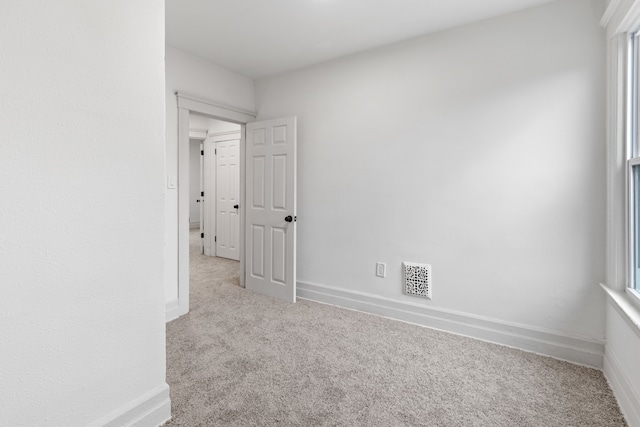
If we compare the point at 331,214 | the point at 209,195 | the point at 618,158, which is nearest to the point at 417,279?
the point at 331,214

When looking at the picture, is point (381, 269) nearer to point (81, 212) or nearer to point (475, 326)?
point (475, 326)

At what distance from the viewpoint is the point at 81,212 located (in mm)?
1293

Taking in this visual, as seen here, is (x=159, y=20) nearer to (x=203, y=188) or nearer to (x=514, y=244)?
(x=514, y=244)

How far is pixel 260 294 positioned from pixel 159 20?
111 inches

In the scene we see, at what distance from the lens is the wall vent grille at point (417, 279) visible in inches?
108

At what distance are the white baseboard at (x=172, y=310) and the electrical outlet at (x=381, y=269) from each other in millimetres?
1957

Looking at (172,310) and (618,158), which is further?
(172,310)

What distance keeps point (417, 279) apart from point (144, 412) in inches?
86.8

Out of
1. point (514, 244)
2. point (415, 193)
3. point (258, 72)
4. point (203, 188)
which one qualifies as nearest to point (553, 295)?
point (514, 244)

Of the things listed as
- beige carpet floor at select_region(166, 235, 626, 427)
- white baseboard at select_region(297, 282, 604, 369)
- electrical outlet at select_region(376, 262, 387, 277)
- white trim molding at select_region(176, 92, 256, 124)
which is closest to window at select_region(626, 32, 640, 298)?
white baseboard at select_region(297, 282, 604, 369)

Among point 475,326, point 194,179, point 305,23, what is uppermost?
point 305,23

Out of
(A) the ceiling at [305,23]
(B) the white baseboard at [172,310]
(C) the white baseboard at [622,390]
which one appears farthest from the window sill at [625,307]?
(B) the white baseboard at [172,310]

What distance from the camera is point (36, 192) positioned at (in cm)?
117

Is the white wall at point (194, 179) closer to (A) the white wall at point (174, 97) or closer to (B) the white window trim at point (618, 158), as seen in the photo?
(A) the white wall at point (174, 97)
